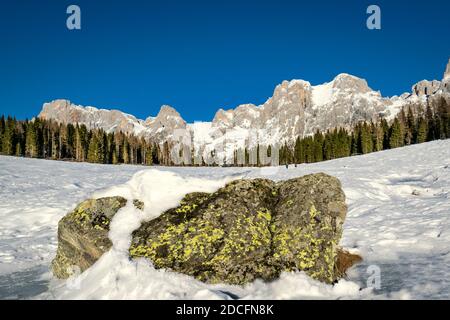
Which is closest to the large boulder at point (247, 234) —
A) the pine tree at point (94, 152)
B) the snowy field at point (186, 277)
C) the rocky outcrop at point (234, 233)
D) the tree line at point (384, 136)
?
the rocky outcrop at point (234, 233)

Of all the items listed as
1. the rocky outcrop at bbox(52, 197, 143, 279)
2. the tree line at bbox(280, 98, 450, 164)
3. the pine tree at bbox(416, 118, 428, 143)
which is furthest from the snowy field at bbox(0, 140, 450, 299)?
the pine tree at bbox(416, 118, 428, 143)

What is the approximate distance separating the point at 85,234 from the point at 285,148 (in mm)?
128291

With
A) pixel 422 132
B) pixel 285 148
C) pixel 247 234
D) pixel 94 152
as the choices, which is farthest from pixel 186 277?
pixel 285 148

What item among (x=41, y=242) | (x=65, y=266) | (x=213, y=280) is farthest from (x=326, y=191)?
(x=41, y=242)

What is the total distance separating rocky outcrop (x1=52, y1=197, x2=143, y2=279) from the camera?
305 inches

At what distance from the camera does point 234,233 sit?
741cm

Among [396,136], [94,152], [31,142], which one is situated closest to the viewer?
[396,136]

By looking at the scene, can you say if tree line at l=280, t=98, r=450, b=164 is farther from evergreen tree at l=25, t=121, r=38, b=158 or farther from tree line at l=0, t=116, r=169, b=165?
evergreen tree at l=25, t=121, r=38, b=158

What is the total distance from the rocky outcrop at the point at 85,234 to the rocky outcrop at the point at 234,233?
0.07ft

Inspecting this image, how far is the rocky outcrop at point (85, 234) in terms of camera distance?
7.75 meters

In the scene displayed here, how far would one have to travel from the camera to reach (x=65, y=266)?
332 inches

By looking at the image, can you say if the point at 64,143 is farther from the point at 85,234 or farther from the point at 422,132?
the point at 85,234

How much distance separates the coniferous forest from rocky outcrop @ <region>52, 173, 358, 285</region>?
91001 mm
